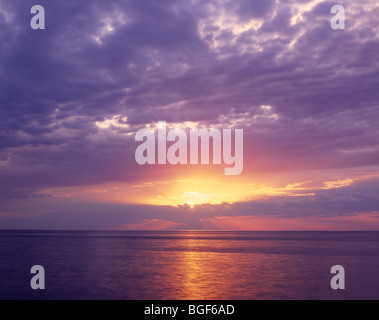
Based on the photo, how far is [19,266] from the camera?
5612 cm

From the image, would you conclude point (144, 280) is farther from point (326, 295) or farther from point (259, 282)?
point (326, 295)

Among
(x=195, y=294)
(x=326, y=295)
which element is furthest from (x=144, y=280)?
(x=326, y=295)

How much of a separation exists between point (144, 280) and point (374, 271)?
30751 mm

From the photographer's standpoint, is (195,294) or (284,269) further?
(284,269)

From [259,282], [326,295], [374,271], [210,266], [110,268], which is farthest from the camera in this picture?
[210,266]

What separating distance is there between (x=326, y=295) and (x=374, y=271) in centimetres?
1897

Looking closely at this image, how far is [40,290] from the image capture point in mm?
37125
